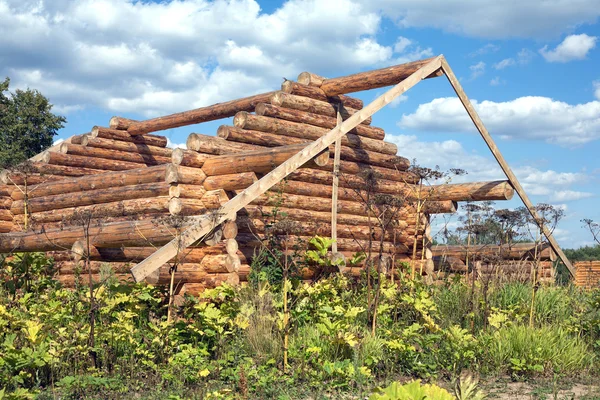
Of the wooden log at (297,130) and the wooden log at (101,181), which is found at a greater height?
the wooden log at (297,130)

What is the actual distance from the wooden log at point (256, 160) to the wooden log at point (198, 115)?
2.24m

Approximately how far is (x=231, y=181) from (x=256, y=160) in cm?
56

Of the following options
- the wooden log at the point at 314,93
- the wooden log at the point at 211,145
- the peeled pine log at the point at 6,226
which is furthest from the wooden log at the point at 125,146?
the wooden log at the point at 211,145

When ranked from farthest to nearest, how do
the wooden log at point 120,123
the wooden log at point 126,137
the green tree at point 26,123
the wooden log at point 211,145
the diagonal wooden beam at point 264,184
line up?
1. the green tree at point 26,123
2. the wooden log at point 120,123
3. the wooden log at point 126,137
4. the wooden log at point 211,145
5. the diagonal wooden beam at point 264,184

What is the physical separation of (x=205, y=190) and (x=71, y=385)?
4953mm

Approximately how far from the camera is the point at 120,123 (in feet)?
51.6

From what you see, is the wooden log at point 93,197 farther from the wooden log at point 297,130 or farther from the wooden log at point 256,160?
the wooden log at point 297,130

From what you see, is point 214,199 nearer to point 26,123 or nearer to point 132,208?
point 132,208

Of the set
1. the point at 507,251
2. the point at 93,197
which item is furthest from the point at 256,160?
the point at 507,251

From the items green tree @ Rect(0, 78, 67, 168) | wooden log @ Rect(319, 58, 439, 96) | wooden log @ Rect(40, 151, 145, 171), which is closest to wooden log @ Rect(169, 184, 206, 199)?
wooden log @ Rect(319, 58, 439, 96)

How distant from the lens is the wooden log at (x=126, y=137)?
607 inches

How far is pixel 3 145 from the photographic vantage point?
24.2 meters

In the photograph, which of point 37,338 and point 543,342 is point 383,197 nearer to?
point 543,342

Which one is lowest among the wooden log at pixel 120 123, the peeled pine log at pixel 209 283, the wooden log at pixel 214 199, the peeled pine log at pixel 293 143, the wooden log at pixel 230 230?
the peeled pine log at pixel 209 283
